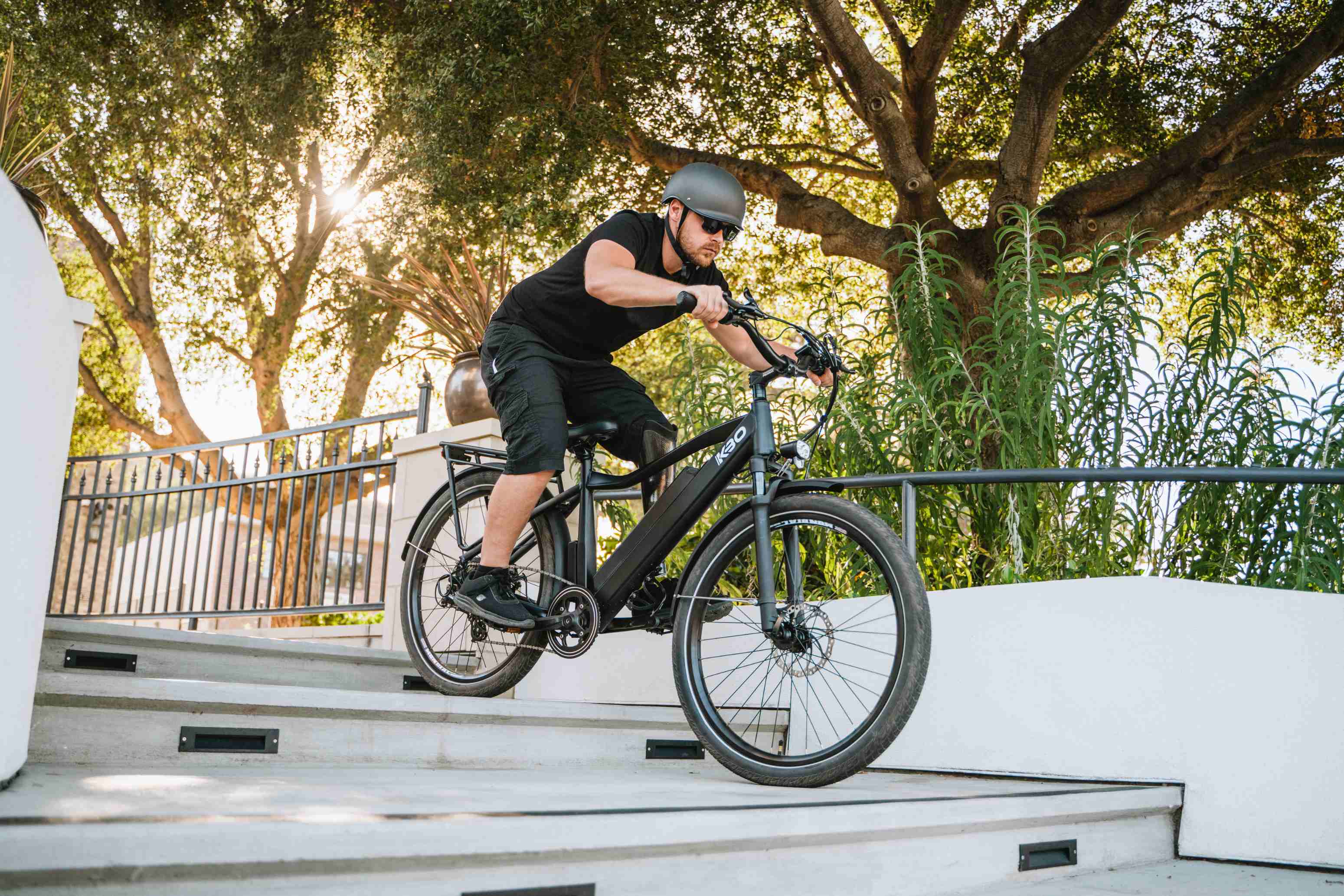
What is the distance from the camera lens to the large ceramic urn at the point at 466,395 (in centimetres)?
529

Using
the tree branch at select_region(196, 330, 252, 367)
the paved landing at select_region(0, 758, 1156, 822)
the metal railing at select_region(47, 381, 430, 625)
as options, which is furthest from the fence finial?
the tree branch at select_region(196, 330, 252, 367)

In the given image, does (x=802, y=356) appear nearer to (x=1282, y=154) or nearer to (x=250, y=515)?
(x=250, y=515)

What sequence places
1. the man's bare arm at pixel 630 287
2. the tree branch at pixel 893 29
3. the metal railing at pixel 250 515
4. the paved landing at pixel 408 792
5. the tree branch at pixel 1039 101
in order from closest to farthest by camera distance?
the paved landing at pixel 408 792, the man's bare arm at pixel 630 287, the metal railing at pixel 250 515, the tree branch at pixel 1039 101, the tree branch at pixel 893 29

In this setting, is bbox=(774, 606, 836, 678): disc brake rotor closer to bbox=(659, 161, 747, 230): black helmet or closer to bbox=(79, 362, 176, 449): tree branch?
bbox=(659, 161, 747, 230): black helmet

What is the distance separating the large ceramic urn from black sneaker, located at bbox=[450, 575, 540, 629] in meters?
2.13

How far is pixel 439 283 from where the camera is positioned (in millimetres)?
6816

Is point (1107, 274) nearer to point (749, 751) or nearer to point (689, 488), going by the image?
point (689, 488)

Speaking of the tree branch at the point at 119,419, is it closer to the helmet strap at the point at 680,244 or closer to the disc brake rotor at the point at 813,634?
the helmet strap at the point at 680,244

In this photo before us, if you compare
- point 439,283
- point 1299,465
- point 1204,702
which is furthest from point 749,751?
point 439,283

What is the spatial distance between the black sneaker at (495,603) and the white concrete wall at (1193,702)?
143 cm

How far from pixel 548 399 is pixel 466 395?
91.8 inches

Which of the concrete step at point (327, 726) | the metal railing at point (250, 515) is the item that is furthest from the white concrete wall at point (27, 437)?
the metal railing at point (250, 515)

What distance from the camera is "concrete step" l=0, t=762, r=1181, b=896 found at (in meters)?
1.28

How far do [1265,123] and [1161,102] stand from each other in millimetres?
1071
